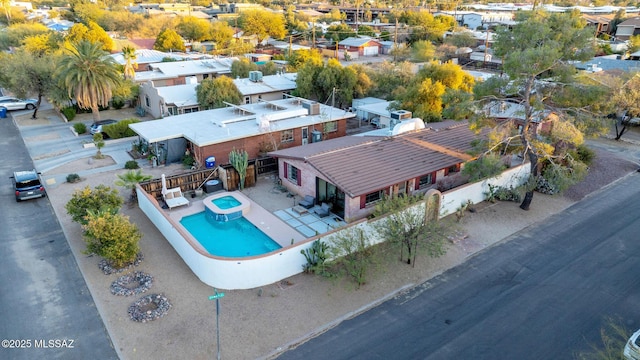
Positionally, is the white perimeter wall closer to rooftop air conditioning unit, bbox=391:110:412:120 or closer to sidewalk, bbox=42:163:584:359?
sidewalk, bbox=42:163:584:359

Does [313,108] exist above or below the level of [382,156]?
above

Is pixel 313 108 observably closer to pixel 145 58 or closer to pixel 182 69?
pixel 182 69

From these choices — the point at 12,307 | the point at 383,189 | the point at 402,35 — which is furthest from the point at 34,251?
the point at 402,35

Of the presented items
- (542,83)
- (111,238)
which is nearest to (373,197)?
(542,83)

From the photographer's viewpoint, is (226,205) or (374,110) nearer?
(226,205)

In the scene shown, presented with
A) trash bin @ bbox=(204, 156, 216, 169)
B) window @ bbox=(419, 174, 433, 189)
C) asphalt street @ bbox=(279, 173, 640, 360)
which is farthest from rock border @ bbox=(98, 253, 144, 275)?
window @ bbox=(419, 174, 433, 189)

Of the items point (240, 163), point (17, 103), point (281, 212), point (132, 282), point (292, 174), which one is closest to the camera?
point (132, 282)
